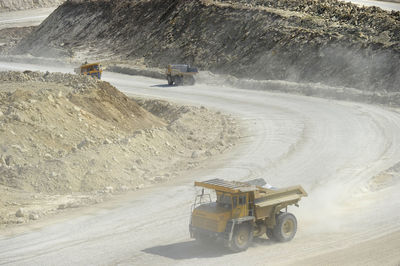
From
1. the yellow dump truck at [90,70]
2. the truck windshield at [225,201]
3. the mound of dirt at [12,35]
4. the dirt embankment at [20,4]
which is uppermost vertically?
the dirt embankment at [20,4]

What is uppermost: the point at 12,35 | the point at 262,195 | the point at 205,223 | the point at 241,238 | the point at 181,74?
the point at 12,35

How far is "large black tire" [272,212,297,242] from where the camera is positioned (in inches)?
580

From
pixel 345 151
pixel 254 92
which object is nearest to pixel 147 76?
pixel 254 92

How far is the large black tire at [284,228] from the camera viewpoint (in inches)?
580

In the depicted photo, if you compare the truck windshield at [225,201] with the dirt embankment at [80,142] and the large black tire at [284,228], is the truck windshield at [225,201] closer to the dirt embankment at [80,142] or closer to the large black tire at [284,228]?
the large black tire at [284,228]

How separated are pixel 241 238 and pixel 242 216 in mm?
599

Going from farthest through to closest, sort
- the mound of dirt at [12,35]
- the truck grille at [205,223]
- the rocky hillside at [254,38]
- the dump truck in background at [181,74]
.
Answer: the mound of dirt at [12,35] → the dump truck in background at [181,74] → the rocky hillside at [254,38] → the truck grille at [205,223]

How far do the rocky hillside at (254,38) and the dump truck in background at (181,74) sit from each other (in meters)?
3.10

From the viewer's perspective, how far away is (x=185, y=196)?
19109 mm

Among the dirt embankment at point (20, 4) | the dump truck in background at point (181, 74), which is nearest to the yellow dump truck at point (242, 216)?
the dump truck in background at point (181, 74)

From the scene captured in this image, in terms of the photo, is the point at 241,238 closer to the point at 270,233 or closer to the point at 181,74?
the point at 270,233

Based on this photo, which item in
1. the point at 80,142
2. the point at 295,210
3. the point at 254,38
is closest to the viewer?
the point at 295,210

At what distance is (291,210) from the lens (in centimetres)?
1747

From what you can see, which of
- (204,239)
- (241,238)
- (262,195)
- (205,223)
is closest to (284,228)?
(262,195)
